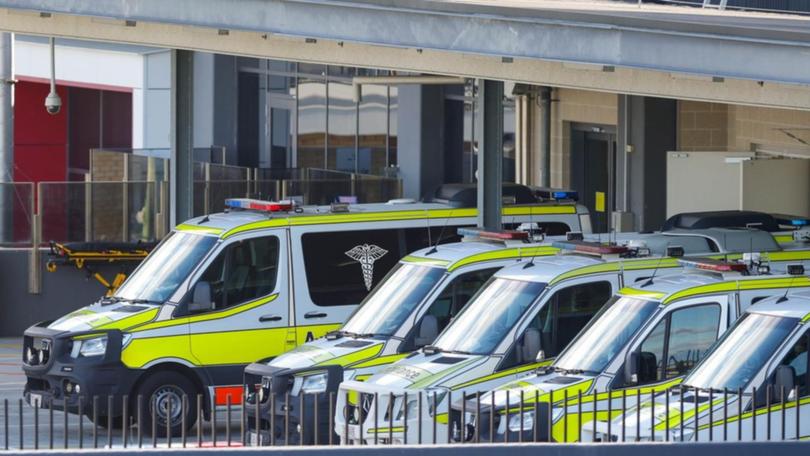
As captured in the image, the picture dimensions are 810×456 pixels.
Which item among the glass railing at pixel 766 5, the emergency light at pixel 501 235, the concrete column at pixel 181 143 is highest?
the glass railing at pixel 766 5

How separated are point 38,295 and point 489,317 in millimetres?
12835

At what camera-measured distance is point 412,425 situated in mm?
13484

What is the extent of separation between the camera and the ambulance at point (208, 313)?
17.2m

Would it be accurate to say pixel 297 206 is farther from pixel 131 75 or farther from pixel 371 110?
pixel 131 75

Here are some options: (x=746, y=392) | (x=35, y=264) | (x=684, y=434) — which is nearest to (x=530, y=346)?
(x=746, y=392)

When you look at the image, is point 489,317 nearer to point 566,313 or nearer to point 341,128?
point 566,313

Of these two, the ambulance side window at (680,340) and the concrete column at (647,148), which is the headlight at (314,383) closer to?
the ambulance side window at (680,340)

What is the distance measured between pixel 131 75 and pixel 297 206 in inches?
975

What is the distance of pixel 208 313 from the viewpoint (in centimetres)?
1734

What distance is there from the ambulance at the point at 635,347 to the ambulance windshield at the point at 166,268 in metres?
5.01

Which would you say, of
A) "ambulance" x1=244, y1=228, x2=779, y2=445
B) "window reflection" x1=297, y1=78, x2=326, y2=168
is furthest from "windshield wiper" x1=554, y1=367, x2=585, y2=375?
"window reflection" x1=297, y1=78, x2=326, y2=168

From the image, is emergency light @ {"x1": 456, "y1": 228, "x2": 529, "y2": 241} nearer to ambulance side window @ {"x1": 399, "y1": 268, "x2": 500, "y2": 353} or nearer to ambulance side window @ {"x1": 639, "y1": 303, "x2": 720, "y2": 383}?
ambulance side window @ {"x1": 399, "y1": 268, "x2": 500, "y2": 353}

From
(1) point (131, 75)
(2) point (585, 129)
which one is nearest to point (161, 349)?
(2) point (585, 129)

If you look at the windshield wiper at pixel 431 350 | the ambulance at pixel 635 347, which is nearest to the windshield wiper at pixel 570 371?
the ambulance at pixel 635 347
